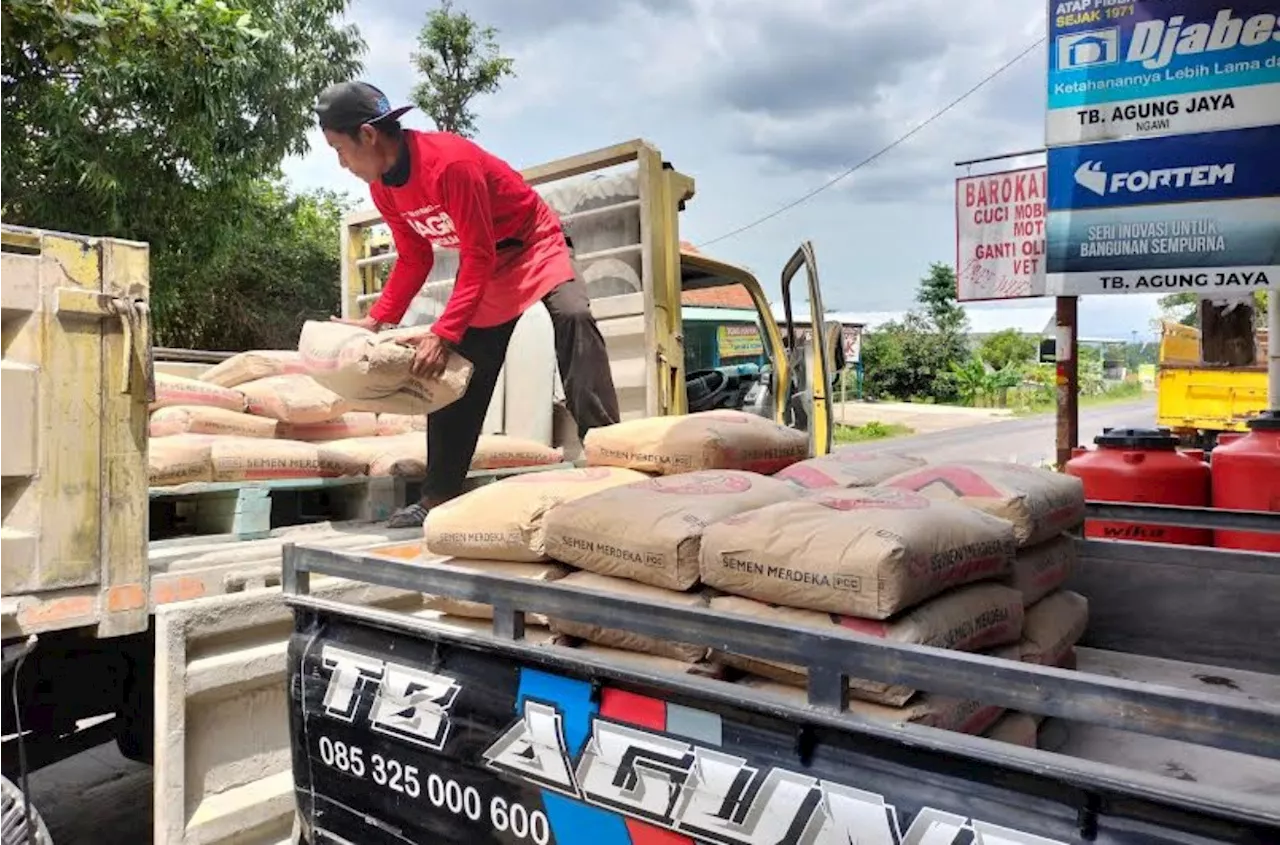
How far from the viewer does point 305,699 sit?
2328mm

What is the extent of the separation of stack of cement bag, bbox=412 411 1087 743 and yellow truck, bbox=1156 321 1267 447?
1064 cm

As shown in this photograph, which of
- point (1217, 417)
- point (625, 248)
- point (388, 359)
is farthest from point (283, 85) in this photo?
point (1217, 417)

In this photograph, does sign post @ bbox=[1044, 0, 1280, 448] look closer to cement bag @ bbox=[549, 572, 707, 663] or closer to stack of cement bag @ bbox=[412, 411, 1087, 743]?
stack of cement bag @ bbox=[412, 411, 1087, 743]

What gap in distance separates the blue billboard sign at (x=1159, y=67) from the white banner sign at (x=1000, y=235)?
1.22 metres

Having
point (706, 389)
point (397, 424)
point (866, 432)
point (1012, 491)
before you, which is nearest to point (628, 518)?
point (1012, 491)

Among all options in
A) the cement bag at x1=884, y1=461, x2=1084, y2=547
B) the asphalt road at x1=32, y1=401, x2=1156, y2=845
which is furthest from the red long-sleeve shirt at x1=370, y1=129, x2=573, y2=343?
the cement bag at x1=884, y1=461, x2=1084, y2=547

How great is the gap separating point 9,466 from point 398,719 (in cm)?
109

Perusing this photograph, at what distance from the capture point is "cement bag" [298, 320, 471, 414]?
136 inches

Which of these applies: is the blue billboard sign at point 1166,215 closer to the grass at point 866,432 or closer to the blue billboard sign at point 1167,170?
the blue billboard sign at point 1167,170

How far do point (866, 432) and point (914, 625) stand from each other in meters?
24.0

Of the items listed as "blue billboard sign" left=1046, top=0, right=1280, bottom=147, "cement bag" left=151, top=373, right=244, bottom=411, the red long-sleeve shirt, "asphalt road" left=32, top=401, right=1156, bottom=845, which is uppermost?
"blue billboard sign" left=1046, top=0, right=1280, bottom=147

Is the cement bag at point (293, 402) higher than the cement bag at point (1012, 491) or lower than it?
higher

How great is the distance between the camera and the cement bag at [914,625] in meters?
1.69

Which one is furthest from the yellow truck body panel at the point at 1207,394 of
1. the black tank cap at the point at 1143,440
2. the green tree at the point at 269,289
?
the green tree at the point at 269,289
